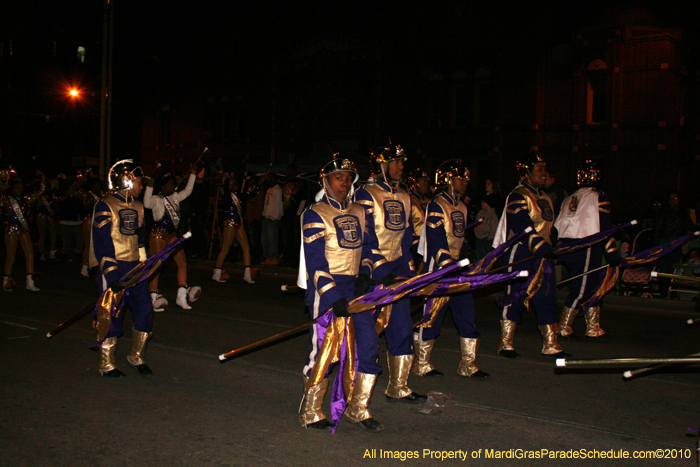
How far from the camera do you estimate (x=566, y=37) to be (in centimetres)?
2398

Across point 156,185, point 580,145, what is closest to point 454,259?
point 156,185

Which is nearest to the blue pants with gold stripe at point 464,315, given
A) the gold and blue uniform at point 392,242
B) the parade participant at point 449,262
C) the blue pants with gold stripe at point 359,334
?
the parade participant at point 449,262

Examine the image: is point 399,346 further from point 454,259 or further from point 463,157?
point 463,157

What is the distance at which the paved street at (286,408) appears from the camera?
4.39 m

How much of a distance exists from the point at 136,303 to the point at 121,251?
55 centimetres

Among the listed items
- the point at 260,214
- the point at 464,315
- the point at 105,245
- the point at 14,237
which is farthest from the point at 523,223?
the point at 260,214

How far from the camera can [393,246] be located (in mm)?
5824

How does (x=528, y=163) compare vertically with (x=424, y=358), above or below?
above

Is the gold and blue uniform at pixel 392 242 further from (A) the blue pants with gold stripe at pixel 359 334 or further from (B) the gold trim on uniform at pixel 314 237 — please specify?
(B) the gold trim on uniform at pixel 314 237

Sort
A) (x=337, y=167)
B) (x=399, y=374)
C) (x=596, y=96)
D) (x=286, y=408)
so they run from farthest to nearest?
(x=596, y=96)
(x=399, y=374)
(x=286, y=408)
(x=337, y=167)

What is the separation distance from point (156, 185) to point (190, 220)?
8.30 metres

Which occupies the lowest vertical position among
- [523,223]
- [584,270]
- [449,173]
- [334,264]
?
[584,270]

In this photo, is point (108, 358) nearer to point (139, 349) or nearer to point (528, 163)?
point (139, 349)

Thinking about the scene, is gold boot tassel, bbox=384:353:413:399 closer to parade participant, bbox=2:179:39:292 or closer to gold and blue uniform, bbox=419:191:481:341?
gold and blue uniform, bbox=419:191:481:341
